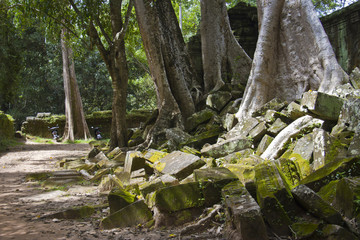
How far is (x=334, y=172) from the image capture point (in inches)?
115

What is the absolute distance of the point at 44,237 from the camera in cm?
308

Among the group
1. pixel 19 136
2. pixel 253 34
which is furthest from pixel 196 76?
pixel 19 136

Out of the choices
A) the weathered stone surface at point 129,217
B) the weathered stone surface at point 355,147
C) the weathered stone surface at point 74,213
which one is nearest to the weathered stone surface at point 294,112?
the weathered stone surface at point 355,147

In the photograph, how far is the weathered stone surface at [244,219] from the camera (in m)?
2.44

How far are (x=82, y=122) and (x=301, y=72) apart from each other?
12.8 meters

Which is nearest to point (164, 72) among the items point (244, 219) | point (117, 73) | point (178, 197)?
point (117, 73)

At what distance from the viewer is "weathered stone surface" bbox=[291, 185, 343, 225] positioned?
241 centimetres

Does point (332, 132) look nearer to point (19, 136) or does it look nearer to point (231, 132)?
point (231, 132)

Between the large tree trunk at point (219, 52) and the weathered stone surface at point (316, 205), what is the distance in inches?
239

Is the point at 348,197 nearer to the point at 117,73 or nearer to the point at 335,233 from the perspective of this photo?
the point at 335,233

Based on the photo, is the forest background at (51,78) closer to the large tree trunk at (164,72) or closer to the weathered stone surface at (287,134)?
the large tree trunk at (164,72)

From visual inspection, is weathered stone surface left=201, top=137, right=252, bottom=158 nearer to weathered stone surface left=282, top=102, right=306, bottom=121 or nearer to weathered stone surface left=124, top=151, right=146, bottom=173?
weathered stone surface left=282, top=102, right=306, bottom=121

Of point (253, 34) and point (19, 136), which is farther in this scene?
point (19, 136)

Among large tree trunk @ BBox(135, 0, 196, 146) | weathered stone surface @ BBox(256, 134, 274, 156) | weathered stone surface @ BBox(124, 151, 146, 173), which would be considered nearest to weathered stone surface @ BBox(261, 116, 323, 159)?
weathered stone surface @ BBox(256, 134, 274, 156)
